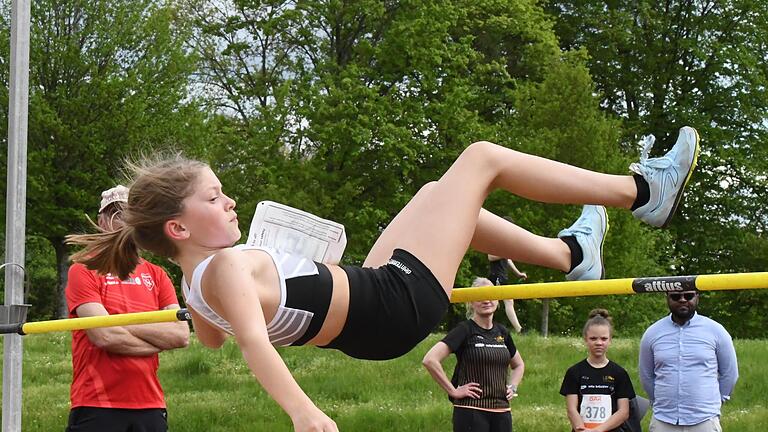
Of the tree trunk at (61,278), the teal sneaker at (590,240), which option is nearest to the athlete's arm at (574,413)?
the teal sneaker at (590,240)

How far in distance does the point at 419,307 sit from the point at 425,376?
23.8ft

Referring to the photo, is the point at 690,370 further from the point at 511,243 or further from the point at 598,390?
the point at 511,243

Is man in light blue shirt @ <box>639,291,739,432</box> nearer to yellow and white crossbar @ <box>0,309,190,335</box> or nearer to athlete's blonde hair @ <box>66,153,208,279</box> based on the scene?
yellow and white crossbar @ <box>0,309,190,335</box>

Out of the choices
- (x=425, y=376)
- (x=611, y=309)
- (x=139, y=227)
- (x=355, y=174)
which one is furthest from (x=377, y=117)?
(x=139, y=227)

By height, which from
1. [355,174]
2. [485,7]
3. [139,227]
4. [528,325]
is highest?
[485,7]

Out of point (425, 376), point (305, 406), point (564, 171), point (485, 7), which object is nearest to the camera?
point (305, 406)

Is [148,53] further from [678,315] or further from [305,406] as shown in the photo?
[305,406]

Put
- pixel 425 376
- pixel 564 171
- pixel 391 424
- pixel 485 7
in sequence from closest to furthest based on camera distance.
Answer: pixel 564 171
pixel 391 424
pixel 425 376
pixel 485 7

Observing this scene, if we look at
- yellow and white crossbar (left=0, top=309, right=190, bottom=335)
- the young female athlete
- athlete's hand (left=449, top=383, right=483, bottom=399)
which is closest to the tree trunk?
athlete's hand (left=449, top=383, right=483, bottom=399)

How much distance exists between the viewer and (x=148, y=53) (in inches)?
847

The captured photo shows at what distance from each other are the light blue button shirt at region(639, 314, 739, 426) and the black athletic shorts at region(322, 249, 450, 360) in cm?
349

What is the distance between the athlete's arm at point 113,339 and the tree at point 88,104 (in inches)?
594

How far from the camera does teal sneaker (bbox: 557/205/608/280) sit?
156 inches

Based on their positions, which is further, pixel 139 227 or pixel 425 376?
pixel 425 376
